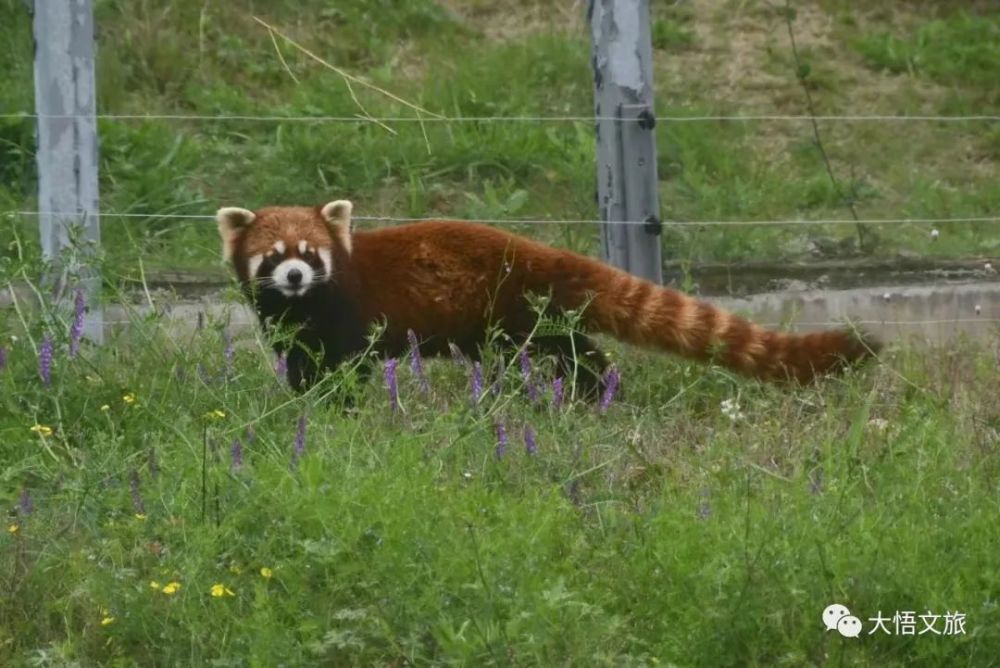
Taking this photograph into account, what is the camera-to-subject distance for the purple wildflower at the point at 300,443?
4035 millimetres

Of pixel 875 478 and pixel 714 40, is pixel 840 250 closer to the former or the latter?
pixel 714 40

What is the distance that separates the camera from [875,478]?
423 cm

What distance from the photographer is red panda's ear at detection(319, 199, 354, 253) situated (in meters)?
5.89

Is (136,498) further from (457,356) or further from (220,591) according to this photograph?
(457,356)

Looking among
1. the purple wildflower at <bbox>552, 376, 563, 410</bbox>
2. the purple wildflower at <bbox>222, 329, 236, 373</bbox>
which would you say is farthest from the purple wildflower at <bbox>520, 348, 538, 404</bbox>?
the purple wildflower at <bbox>222, 329, 236, 373</bbox>

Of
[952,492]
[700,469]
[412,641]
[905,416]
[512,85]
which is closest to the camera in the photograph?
[412,641]

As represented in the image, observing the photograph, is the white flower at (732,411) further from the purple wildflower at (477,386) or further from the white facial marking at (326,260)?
the white facial marking at (326,260)

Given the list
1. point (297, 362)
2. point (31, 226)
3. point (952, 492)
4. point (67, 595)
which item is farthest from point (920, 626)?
point (31, 226)

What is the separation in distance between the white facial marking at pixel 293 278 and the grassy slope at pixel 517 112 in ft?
4.49

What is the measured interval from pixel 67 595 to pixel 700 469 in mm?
1560

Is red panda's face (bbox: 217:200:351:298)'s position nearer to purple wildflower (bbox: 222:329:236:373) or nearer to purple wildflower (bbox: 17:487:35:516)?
purple wildflower (bbox: 222:329:236:373)

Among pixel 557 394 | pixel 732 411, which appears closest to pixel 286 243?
pixel 557 394

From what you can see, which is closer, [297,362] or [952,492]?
[952,492]

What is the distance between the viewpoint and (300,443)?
13.3 ft
